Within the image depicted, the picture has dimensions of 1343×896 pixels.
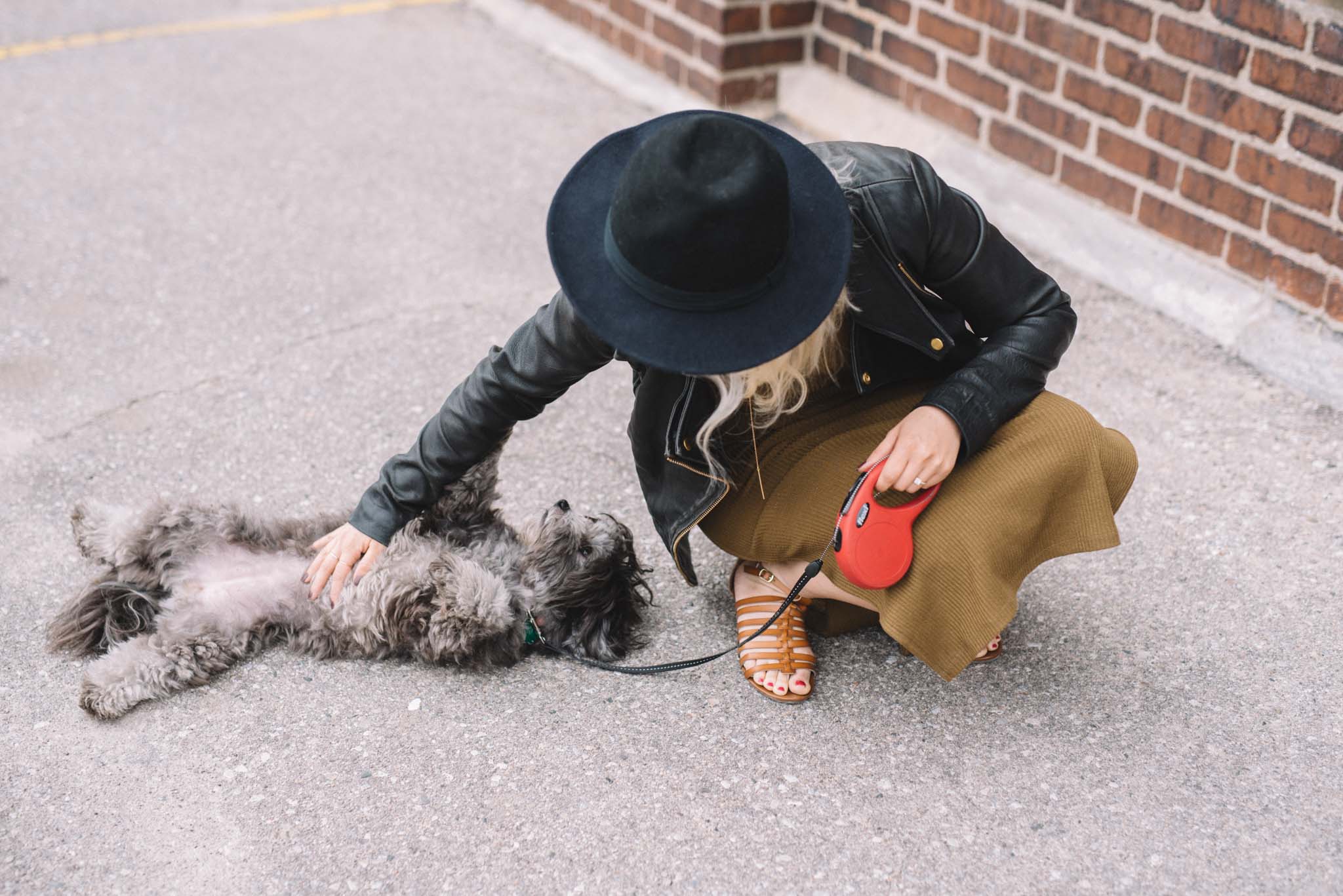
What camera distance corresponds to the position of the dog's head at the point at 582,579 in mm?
2775

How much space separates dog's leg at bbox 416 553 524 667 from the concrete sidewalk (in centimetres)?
11

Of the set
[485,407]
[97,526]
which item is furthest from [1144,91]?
[97,526]

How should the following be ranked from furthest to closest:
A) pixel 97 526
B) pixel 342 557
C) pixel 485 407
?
pixel 97 526 → pixel 342 557 → pixel 485 407

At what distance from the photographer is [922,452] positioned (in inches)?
94.0

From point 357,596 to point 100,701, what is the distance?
23.0 inches

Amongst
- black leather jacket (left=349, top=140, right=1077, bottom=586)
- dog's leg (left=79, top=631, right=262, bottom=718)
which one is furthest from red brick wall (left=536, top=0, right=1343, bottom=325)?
dog's leg (left=79, top=631, right=262, bottom=718)

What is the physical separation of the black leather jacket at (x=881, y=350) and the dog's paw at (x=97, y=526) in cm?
71

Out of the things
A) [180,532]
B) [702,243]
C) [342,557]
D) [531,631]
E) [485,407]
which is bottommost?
[531,631]

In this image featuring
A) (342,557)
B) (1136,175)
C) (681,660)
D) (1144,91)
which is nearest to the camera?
(342,557)

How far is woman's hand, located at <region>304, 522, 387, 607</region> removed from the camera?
105 inches

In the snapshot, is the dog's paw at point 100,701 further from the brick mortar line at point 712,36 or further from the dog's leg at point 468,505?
the brick mortar line at point 712,36

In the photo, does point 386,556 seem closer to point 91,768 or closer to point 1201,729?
point 91,768

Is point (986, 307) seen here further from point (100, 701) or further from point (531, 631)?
point (100, 701)

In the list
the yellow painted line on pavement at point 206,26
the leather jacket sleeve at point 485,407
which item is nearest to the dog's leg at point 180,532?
the leather jacket sleeve at point 485,407
